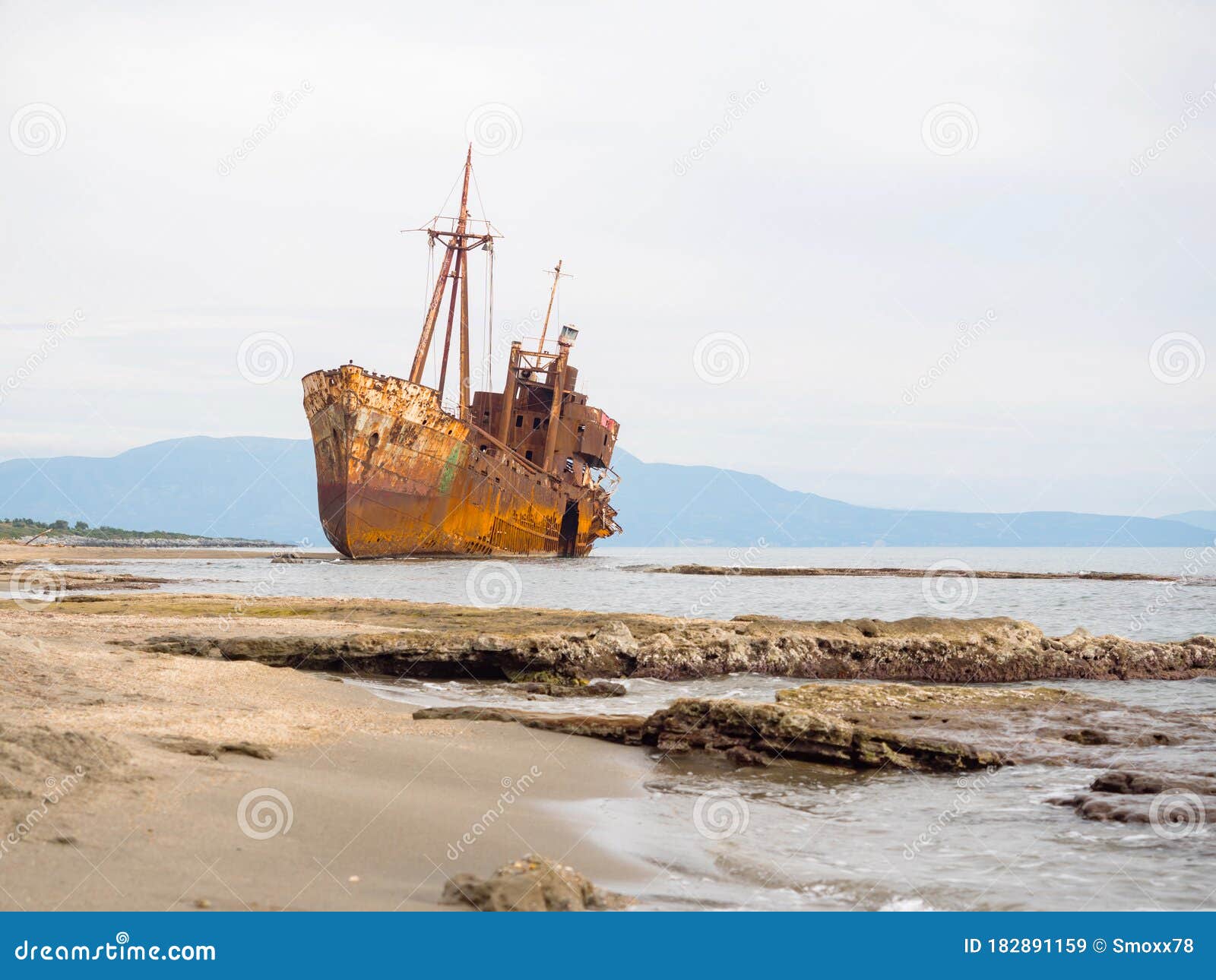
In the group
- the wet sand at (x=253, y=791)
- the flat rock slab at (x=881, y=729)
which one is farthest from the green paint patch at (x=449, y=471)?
the wet sand at (x=253, y=791)

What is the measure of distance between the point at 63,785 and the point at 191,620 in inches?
357

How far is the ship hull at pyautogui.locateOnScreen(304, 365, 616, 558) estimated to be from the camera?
122ft

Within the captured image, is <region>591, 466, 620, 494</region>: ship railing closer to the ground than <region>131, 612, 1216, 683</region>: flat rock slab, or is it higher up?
higher up

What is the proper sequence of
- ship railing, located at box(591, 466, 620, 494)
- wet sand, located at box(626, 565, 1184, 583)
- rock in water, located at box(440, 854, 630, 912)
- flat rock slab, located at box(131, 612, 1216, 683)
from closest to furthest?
rock in water, located at box(440, 854, 630, 912) < flat rock slab, located at box(131, 612, 1216, 683) < wet sand, located at box(626, 565, 1184, 583) < ship railing, located at box(591, 466, 620, 494)

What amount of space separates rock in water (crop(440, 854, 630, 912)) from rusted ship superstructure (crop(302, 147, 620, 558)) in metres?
33.5

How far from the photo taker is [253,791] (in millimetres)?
5352

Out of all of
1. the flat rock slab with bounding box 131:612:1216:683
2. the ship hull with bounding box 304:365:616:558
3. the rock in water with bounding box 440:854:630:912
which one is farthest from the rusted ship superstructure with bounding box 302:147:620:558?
the rock in water with bounding box 440:854:630:912

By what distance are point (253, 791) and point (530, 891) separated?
6.41ft

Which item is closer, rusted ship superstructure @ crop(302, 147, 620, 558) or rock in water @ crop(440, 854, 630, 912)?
rock in water @ crop(440, 854, 630, 912)

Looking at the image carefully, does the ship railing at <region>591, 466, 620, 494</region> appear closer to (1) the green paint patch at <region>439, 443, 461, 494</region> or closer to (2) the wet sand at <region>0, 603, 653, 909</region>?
(1) the green paint patch at <region>439, 443, 461, 494</region>

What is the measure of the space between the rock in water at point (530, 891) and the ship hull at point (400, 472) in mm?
33535

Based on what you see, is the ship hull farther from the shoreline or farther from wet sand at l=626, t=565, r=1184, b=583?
the shoreline

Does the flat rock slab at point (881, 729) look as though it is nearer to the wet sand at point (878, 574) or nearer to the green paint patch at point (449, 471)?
the green paint patch at point (449, 471)

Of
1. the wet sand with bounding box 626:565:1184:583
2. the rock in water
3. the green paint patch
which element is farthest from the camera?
the wet sand with bounding box 626:565:1184:583
